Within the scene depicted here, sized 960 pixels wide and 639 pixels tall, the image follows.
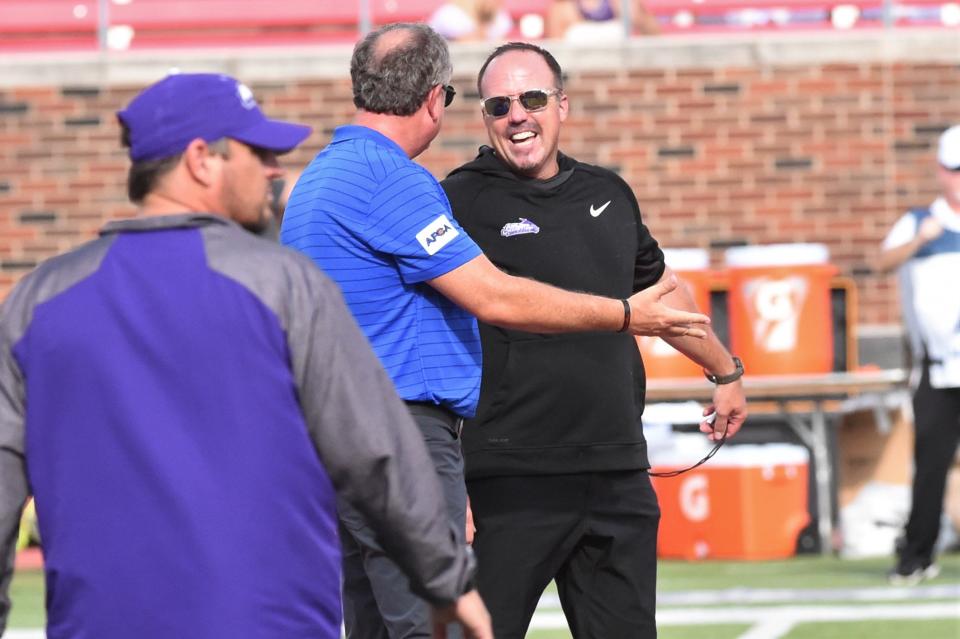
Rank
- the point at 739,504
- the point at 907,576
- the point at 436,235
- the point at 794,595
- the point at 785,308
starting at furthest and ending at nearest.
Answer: the point at 785,308
the point at 739,504
the point at 907,576
the point at 794,595
the point at 436,235

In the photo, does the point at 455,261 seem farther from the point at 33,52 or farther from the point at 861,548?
the point at 33,52

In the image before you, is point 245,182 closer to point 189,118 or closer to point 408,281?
point 189,118

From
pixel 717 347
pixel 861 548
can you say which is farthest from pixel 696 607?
pixel 717 347

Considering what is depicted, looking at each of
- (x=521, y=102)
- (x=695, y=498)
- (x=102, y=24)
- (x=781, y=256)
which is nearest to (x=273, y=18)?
(x=102, y=24)

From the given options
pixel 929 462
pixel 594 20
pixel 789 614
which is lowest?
pixel 789 614

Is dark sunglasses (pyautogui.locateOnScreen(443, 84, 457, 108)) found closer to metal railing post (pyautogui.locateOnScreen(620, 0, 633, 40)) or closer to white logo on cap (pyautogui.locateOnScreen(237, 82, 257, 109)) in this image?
white logo on cap (pyautogui.locateOnScreen(237, 82, 257, 109))

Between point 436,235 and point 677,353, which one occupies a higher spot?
point 436,235

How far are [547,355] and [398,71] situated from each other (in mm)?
919

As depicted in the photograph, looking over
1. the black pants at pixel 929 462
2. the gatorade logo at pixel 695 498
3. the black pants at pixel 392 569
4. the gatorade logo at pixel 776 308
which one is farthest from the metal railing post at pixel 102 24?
the black pants at pixel 392 569

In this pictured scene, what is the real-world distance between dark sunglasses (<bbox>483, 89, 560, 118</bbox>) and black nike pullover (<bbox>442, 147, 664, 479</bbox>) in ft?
0.55

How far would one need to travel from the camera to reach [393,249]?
13.5 feet

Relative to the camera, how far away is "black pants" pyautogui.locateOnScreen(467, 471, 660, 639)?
478cm

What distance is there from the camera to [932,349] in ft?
31.2

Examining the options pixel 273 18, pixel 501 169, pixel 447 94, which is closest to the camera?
pixel 447 94
